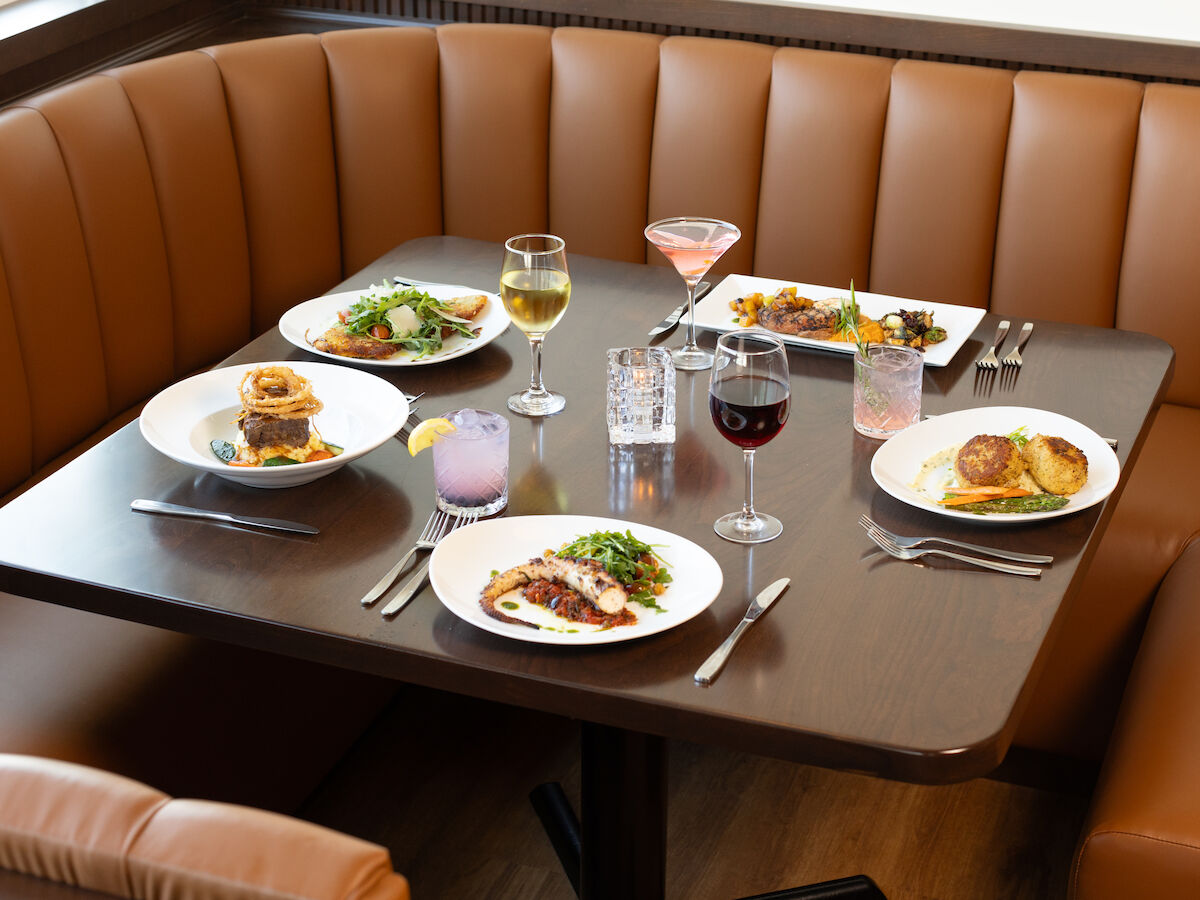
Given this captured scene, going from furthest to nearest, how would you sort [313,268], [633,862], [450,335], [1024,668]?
[313,268] < [450,335] < [633,862] < [1024,668]

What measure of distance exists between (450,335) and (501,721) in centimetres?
76

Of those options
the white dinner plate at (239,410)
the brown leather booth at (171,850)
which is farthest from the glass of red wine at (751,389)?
the brown leather booth at (171,850)

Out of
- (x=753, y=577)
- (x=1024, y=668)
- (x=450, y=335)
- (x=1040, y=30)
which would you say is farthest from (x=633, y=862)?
(x=1040, y=30)

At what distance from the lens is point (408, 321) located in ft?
5.87

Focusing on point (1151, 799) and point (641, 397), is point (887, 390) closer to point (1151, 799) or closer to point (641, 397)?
point (641, 397)

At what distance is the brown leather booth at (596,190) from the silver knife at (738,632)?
942 mm

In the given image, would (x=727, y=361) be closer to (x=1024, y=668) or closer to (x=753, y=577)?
(x=753, y=577)

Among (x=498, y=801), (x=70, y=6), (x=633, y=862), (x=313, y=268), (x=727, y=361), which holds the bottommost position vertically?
(x=498, y=801)

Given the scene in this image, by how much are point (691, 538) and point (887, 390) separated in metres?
0.34

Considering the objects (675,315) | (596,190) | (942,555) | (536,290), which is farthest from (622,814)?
(596,190)

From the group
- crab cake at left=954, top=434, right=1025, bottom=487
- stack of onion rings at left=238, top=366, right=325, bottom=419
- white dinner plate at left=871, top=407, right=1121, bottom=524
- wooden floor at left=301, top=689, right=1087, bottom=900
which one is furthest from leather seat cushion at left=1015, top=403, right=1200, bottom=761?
stack of onion rings at left=238, top=366, right=325, bottom=419

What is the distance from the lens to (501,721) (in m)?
2.27

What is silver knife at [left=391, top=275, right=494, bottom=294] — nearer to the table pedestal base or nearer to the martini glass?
the martini glass

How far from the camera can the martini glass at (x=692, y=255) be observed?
1747 millimetres
